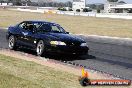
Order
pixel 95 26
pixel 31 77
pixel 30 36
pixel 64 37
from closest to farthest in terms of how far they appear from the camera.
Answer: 1. pixel 31 77
2. pixel 64 37
3. pixel 30 36
4. pixel 95 26

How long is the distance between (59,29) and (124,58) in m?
3.08

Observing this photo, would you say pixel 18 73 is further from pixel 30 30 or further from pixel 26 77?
pixel 30 30

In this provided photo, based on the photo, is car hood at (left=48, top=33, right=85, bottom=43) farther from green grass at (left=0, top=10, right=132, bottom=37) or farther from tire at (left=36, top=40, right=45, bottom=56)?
green grass at (left=0, top=10, right=132, bottom=37)

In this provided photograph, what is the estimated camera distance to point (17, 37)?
16.5m

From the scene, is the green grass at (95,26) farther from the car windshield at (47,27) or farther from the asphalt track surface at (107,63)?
the asphalt track surface at (107,63)

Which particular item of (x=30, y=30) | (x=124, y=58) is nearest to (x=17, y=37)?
(x=30, y=30)

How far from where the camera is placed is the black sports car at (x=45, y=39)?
14.3 metres

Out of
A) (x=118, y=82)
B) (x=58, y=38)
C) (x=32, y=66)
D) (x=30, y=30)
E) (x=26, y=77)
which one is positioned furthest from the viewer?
(x=30, y=30)

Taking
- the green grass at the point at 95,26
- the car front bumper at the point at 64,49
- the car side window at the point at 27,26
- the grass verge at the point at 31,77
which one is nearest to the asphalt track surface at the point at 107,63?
the car front bumper at the point at 64,49

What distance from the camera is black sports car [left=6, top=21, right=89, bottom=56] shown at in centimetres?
1434

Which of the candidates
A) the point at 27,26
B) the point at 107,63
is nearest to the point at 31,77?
the point at 107,63

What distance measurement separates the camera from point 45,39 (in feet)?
47.7

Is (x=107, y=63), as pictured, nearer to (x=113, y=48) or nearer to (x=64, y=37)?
(x=64, y=37)

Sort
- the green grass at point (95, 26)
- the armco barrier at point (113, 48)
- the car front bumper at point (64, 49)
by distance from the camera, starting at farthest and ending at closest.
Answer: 1. the green grass at point (95, 26)
2. the armco barrier at point (113, 48)
3. the car front bumper at point (64, 49)
